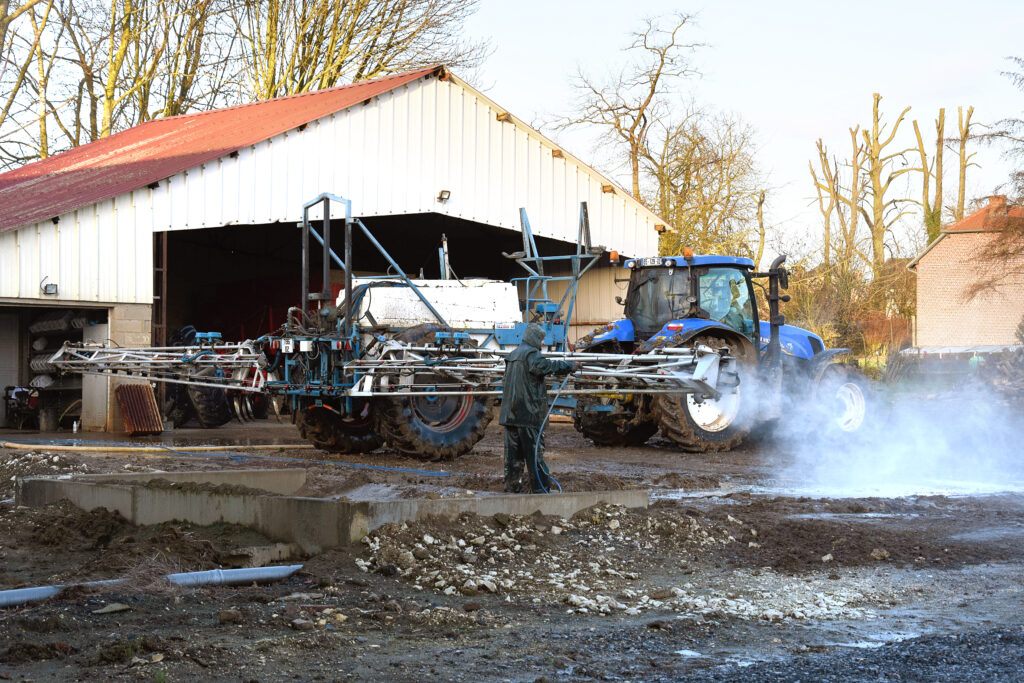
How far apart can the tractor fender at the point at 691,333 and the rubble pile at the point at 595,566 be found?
235 inches

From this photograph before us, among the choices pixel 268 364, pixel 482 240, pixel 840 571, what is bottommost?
pixel 840 571

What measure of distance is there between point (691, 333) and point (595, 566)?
7541 mm

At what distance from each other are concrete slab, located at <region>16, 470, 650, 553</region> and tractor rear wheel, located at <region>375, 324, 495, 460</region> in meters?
3.81

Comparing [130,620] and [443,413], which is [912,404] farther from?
[130,620]

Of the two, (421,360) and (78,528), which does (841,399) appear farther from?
(78,528)

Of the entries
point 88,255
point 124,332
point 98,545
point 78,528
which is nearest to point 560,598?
point 98,545

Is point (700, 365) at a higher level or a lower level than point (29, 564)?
higher

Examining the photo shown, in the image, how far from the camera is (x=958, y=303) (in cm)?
4256

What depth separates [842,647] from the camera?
210 inches

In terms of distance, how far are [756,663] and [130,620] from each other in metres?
3.10

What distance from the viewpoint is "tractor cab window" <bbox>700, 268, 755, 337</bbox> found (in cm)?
1509

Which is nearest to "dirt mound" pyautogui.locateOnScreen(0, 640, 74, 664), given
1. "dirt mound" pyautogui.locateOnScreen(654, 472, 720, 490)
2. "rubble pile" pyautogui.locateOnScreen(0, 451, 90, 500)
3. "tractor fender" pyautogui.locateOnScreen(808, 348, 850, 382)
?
"rubble pile" pyautogui.locateOnScreen(0, 451, 90, 500)

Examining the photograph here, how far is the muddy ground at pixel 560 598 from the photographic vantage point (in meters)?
4.91

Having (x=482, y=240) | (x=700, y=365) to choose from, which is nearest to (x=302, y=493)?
(x=700, y=365)
